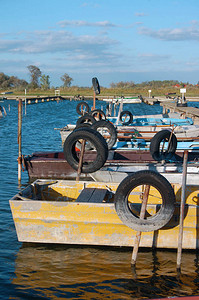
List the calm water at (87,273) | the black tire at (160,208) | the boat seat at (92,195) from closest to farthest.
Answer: the calm water at (87,273) < the black tire at (160,208) < the boat seat at (92,195)

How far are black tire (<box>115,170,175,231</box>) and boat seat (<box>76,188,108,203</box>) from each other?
1.10 meters

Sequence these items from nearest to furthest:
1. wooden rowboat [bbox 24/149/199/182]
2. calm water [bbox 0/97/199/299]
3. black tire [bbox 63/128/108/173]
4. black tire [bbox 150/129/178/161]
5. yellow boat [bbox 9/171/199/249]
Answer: calm water [bbox 0/97/199/299] → yellow boat [bbox 9/171/199/249] → black tire [bbox 63/128/108/173] → wooden rowboat [bbox 24/149/199/182] → black tire [bbox 150/129/178/161]

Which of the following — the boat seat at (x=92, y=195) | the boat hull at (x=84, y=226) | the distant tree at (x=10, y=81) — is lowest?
A: the boat hull at (x=84, y=226)

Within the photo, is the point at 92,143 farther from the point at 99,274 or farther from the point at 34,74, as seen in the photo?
the point at 34,74

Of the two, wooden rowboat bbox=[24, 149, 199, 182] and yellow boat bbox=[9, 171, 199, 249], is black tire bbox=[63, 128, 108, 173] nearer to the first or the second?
yellow boat bbox=[9, 171, 199, 249]

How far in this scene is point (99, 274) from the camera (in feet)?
27.7

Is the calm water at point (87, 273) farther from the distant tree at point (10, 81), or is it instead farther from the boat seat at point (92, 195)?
the distant tree at point (10, 81)

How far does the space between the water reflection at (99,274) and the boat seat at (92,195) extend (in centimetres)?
119

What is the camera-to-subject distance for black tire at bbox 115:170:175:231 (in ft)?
27.4

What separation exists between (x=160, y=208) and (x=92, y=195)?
2085 mm

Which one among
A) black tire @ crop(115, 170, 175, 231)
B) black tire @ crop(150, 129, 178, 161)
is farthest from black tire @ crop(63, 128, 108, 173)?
black tire @ crop(150, 129, 178, 161)

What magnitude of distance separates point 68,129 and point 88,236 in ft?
55.0

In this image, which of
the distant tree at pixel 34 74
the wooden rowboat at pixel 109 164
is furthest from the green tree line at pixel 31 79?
the wooden rowboat at pixel 109 164

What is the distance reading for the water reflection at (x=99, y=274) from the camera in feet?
25.5
